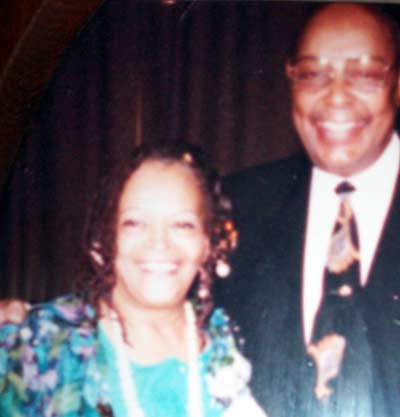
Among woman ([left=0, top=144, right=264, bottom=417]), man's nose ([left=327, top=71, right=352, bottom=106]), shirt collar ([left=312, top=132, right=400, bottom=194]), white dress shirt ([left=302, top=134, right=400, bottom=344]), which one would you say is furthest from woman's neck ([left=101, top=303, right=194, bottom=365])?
man's nose ([left=327, top=71, right=352, bottom=106])

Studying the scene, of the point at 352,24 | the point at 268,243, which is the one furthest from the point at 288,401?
the point at 352,24

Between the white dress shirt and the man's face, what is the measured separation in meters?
0.02

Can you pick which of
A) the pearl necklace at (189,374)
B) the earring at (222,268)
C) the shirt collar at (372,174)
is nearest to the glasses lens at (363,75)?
the shirt collar at (372,174)

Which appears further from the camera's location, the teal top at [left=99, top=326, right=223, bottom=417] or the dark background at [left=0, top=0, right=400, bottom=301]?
the dark background at [left=0, top=0, right=400, bottom=301]

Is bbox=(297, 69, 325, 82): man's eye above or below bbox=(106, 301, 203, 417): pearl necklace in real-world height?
above

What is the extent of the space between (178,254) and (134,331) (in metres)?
0.18

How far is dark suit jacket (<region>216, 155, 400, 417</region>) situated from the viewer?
63.0 inches

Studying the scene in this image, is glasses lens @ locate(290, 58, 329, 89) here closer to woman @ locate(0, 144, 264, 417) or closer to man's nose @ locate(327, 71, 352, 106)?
man's nose @ locate(327, 71, 352, 106)

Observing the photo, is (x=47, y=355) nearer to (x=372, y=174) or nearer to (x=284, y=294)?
(x=284, y=294)

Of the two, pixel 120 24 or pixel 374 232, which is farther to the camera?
pixel 120 24

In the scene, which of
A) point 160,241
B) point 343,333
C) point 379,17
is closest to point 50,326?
point 160,241

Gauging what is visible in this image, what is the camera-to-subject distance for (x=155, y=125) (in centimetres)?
172

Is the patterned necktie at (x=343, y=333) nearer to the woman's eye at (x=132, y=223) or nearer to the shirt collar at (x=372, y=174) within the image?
the shirt collar at (x=372, y=174)

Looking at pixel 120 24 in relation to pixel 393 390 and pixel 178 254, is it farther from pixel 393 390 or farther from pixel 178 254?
pixel 393 390
